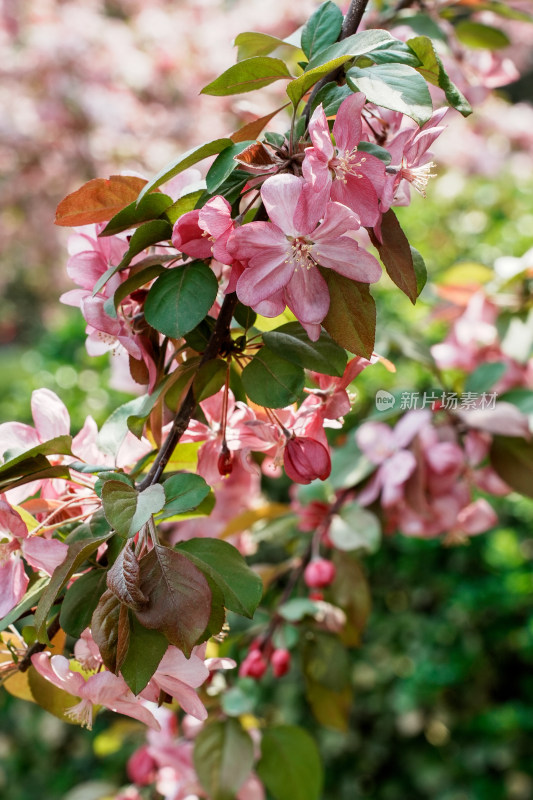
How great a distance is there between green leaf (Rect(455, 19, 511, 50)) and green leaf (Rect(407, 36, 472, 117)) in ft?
1.96

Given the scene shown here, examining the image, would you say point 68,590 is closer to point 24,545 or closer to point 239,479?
point 24,545

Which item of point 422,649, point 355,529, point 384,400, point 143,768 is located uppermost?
point 384,400

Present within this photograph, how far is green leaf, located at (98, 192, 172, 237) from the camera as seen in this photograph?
1.66ft

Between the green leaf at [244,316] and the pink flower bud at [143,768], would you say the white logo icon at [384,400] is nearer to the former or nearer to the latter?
the green leaf at [244,316]

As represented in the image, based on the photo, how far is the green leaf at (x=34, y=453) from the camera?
52 cm

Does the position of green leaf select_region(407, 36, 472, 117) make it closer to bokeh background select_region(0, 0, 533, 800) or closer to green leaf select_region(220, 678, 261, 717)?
bokeh background select_region(0, 0, 533, 800)

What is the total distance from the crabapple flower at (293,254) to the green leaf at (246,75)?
0.33ft

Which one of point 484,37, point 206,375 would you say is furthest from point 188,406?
point 484,37

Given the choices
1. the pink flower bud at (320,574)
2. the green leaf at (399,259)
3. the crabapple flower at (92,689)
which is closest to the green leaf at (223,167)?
the green leaf at (399,259)

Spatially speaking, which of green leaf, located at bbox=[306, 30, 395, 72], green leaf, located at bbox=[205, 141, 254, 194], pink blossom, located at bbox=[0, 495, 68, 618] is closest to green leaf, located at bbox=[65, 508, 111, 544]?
pink blossom, located at bbox=[0, 495, 68, 618]

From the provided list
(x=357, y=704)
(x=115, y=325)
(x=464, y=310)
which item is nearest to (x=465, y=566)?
(x=357, y=704)

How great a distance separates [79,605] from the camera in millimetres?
524

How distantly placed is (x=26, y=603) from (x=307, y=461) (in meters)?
0.23

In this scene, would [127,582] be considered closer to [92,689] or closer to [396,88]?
[92,689]
